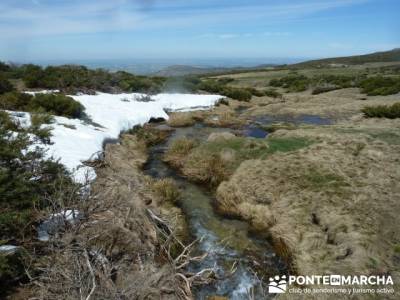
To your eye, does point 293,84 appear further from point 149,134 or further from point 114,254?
point 114,254

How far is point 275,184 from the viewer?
12.7m

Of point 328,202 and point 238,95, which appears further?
point 238,95

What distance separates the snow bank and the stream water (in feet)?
12.8

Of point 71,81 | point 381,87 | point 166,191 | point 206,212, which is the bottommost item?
point 206,212

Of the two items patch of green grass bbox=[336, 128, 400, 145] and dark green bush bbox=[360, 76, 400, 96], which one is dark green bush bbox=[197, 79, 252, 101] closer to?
dark green bush bbox=[360, 76, 400, 96]

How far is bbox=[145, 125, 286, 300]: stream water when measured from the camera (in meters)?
8.11

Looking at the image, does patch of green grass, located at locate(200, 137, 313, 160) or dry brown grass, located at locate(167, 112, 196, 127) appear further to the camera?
dry brown grass, located at locate(167, 112, 196, 127)

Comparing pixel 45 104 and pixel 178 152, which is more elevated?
pixel 45 104

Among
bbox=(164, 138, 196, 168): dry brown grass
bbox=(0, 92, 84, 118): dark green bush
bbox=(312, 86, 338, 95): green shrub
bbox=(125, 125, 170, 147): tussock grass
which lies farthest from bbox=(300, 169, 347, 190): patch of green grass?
bbox=(312, 86, 338, 95): green shrub
